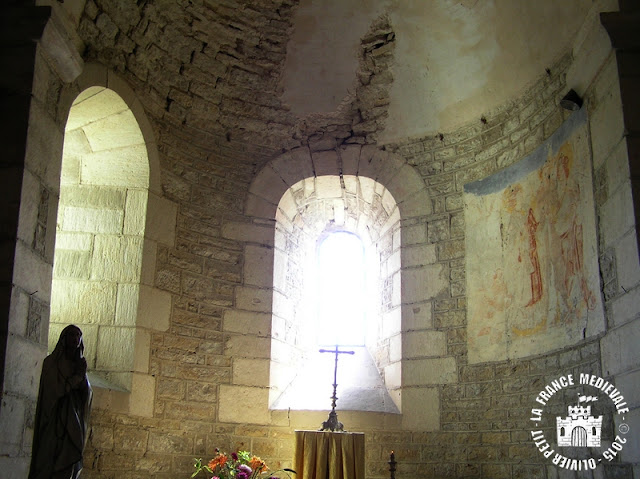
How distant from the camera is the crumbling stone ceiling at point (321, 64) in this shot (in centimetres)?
675

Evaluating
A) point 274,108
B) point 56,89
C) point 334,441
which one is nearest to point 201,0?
point 274,108

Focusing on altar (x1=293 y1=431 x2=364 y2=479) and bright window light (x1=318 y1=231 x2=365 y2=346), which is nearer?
altar (x1=293 y1=431 x2=364 y2=479)

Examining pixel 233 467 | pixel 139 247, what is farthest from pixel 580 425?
pixel 139 247

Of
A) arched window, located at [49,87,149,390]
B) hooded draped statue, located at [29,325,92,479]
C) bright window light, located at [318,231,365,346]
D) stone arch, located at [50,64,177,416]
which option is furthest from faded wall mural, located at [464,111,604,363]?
hooded draped statue, located at [29,325,92,479]

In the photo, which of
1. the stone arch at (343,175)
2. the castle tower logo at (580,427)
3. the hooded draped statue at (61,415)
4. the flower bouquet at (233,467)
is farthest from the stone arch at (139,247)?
the castle tower logo at (580,427)

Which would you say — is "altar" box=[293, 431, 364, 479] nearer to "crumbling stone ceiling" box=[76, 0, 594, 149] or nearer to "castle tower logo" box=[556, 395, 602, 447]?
"castle tower logo" box=[556, 395, 602, 447]

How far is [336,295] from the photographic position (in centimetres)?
824

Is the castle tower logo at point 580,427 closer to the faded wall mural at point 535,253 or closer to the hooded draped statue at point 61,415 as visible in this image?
the faded wall mural at point 535,253

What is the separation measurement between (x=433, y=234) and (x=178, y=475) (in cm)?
320

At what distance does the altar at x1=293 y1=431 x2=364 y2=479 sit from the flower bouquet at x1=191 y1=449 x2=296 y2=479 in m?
0.14

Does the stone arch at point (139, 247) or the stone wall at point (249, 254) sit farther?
the stone arch at point (139, 247)

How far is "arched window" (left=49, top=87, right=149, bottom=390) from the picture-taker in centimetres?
619

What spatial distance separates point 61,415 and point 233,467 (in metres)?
1.82

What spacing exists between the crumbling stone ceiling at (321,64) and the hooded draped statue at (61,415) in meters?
2.89
